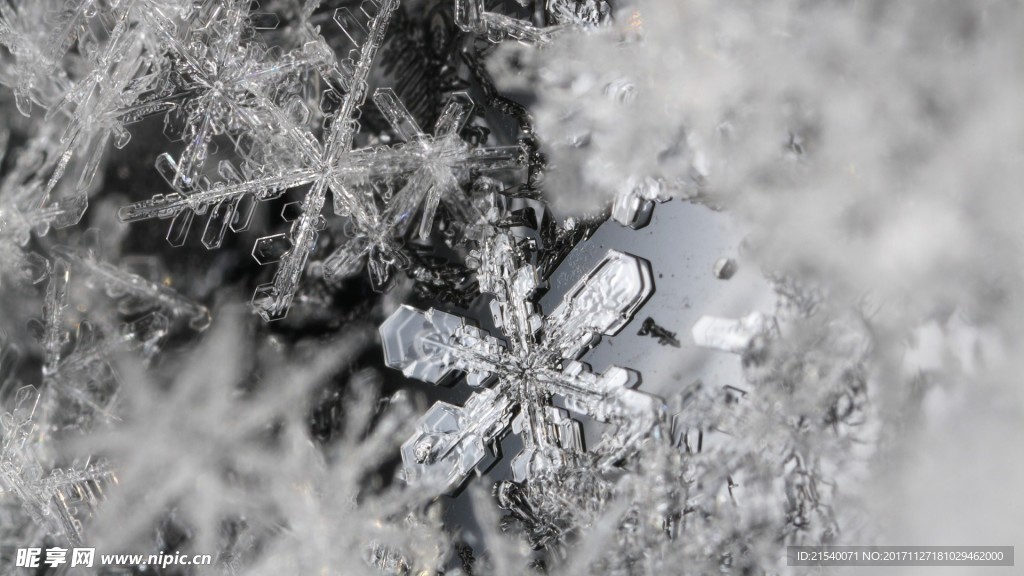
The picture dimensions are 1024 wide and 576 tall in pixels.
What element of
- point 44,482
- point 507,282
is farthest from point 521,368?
point 44,482

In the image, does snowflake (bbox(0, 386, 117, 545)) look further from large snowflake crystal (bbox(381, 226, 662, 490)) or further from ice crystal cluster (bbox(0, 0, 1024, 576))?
large snowflake crystal (bbox(381, 226, 662, 490))

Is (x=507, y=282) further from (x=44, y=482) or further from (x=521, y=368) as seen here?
(x=44, y=482)

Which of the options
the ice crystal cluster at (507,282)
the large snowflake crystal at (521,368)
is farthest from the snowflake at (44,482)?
the large snowflake crystal at (521,368)

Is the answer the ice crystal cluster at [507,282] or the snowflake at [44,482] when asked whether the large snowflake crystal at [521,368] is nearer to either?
the ice crystal cluster at [507,282]

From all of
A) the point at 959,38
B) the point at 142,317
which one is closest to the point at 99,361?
the point at 142,317

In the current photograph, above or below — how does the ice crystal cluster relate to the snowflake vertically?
above

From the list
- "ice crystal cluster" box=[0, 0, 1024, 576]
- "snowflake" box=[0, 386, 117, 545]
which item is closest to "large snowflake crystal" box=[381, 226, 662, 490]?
"ice crystal cluster" box=[0, 0, 1024, 576]

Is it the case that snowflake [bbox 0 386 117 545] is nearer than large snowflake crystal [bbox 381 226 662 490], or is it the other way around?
large snowflake crystal [bbox 381 226 662 490]
